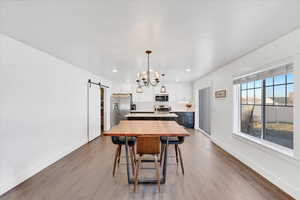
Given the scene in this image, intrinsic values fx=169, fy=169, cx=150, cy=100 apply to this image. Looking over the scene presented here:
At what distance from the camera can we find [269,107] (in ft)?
9.77

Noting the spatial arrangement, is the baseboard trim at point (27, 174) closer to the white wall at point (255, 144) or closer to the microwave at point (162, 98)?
the white wall at point (255, 144)

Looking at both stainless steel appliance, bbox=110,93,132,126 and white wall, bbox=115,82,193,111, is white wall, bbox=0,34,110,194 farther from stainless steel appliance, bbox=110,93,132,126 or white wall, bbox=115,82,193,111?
white wall, bbox=115,82,193,111

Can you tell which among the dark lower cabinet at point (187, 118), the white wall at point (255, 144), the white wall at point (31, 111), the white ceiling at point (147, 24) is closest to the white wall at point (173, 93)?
the dark lower cabinet at point (187, 118)

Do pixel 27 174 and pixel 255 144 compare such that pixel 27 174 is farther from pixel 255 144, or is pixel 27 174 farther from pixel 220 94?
pixel 220 94

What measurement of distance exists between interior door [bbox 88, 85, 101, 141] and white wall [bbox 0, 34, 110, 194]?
107cm

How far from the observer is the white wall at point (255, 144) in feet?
7.34

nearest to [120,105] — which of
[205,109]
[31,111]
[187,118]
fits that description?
[187,118]

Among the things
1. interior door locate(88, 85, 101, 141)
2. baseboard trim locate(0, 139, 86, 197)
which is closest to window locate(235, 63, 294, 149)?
baseboard trim locate(0, 139, 86, 197)

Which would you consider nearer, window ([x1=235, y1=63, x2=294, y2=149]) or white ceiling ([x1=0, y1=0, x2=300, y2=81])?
white ceiling ([x1=0, y1=0, x2=300, y2=81])

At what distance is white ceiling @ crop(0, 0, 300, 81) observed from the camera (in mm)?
1677

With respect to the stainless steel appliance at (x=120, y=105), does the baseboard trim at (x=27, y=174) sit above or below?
below

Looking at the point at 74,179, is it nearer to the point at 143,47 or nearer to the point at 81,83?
the point at 143,47

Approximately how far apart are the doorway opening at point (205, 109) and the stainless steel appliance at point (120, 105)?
328 centimetres

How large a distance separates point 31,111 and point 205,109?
5.94 metres
